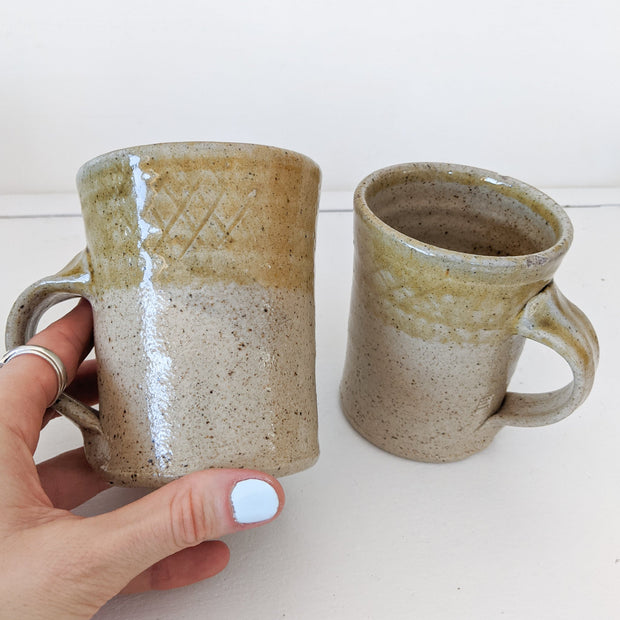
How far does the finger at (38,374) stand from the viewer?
1.65 ft

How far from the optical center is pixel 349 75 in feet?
3.69

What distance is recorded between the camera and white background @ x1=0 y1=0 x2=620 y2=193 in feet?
3.47

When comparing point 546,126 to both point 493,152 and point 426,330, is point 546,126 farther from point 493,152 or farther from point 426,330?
Answer: point 426,330

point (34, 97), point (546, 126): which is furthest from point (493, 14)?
point (34, 97)

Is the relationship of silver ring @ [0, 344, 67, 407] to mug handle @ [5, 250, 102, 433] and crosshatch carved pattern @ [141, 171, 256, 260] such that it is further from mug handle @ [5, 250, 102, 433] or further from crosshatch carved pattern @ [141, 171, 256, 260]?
crosshatch carved pattern @ [141, 171, 256, 260]

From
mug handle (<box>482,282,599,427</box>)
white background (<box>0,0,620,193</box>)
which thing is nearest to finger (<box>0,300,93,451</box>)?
mug handle (<box>482,282,599,427</box>)

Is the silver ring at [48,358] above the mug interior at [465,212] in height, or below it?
below

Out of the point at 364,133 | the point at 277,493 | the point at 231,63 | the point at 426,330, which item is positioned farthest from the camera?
the point at 364,133

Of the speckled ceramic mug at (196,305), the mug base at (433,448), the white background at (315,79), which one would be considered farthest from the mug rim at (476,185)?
the white background at (315,79)

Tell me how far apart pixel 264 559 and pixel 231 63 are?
2.87ft

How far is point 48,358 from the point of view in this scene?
1.87 ft

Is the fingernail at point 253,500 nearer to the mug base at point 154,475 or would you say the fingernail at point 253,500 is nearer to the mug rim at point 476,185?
the mug base at point 154,475

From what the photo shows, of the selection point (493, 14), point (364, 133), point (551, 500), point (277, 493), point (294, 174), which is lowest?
point (551, 500)

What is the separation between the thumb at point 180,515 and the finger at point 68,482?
22cm
